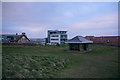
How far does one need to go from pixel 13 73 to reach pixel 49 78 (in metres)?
2.05

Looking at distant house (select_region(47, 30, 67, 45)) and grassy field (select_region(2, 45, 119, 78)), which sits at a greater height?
distant house (select_region(47, 30, 67, 45))

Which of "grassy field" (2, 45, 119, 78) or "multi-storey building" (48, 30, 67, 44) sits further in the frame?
"multi-storey building" (48, 30, 67, 44)

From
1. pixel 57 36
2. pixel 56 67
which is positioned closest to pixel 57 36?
pixel 57 36

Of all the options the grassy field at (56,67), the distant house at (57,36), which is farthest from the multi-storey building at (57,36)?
the grassy field at (56,67)

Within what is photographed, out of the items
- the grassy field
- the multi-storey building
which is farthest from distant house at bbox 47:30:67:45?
the grassy field

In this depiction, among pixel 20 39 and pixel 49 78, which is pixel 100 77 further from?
pixel 20 39

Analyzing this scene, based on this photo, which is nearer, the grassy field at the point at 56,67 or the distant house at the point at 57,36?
the grassy field at the point at 56,67

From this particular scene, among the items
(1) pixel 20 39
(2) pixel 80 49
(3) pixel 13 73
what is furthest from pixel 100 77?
(1) pixel 20 39

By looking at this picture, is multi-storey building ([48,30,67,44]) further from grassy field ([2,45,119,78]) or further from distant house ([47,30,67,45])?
grassy field ([2,45,119,78])

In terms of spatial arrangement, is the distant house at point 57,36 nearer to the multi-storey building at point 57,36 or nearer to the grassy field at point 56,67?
the multi-storey building at point 57,36

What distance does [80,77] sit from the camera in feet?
21.3

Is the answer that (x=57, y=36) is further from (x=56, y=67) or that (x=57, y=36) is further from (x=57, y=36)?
(x=56, y=67)

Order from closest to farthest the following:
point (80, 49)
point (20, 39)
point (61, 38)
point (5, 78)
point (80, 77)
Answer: point (5, 78)
point (80, 77)
point (80, 49)
point (20, 39)
point (61, 38)

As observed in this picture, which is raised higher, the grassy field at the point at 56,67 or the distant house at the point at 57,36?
the distant house at the point at 57,36
